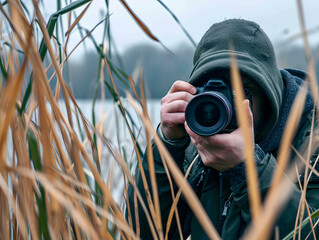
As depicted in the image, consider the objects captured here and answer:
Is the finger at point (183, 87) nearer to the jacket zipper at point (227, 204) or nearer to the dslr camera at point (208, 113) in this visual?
the dslr camera at point (208, 113)

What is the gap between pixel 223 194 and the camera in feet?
2.97

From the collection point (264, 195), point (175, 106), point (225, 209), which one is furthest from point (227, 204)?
point (175, 106)

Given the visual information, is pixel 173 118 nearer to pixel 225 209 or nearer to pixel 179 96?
pixel 179 96

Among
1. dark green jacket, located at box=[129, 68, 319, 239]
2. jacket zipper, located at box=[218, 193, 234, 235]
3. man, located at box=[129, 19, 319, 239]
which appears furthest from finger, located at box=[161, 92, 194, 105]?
jacket zipper, located at box=[218, 193, 234, 235]

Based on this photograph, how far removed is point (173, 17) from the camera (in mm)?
472

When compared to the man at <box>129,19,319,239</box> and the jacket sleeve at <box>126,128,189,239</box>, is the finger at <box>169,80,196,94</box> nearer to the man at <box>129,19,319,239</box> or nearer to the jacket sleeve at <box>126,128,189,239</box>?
the man at <box>129,19,319,239</box>

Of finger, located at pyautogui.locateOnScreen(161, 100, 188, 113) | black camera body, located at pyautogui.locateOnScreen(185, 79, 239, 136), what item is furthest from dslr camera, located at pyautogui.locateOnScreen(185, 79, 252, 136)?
finger, located at pyautogui.locateOnScreen(161, 100, 188, 113)

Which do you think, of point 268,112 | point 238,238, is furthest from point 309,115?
point 238,238

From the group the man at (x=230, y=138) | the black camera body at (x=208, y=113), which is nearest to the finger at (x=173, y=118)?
the man at (x=230, y=138)

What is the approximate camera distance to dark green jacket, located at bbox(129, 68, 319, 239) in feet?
2.42

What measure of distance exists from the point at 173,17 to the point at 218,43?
0.53 m

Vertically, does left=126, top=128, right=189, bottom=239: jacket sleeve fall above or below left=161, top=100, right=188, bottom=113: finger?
below

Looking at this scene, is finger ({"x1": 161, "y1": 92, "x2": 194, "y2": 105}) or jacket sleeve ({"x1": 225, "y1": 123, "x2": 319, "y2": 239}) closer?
jacket sleeve ({"x1": 225, "y1": 123, "x2": 319, "y2": 239})

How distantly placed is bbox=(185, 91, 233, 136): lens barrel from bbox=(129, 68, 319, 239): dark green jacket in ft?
0.36
